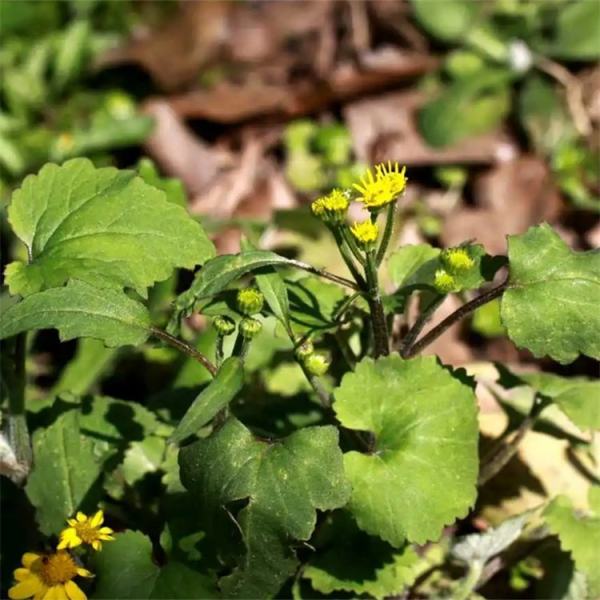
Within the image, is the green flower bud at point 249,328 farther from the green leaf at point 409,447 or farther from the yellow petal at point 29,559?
the yellow petal at point 29,559

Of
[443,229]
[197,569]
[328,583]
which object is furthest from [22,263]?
[443,229]

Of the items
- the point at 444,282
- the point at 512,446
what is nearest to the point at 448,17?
the point at 512,446

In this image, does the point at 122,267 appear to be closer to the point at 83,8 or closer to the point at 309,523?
the point at 309,523

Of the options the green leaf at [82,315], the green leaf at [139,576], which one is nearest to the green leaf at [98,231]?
the green leaf at [82,315]

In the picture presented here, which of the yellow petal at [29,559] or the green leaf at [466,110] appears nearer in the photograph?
the yellow petal at [29,559]

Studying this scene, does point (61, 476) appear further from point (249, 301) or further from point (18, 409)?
point (249, 301)

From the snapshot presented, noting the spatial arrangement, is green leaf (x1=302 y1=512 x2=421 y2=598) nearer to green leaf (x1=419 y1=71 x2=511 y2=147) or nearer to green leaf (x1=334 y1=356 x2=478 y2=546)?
green leaf (x1=334 y1=356 x2=478 y2=546)
